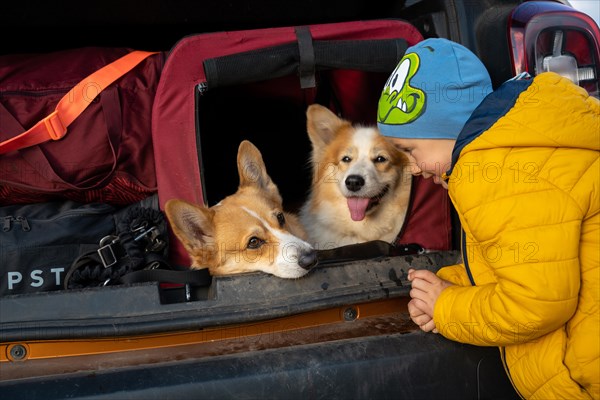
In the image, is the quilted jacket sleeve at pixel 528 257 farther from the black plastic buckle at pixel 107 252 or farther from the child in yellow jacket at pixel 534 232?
the black plastic buckle at pixel 107 252

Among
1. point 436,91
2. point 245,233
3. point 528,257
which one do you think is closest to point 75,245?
point 245,233

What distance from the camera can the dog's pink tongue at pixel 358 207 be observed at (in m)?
3.00

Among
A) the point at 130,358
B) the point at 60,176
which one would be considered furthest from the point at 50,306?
the point at 60,176

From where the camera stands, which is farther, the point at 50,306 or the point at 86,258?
the point at 86,258

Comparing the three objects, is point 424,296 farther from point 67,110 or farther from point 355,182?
point 67,110

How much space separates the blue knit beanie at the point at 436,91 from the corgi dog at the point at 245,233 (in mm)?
616

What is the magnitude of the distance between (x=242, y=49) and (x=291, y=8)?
2.46 ft

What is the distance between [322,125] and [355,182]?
1.33 feet

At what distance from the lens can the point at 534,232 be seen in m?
1.44

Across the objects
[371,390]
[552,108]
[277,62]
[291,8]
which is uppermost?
[291,8]

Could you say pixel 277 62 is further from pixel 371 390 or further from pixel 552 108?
pixel 371 390

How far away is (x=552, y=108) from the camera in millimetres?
1503

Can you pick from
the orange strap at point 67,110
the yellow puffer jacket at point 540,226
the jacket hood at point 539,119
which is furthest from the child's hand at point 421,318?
the orange strap at point 67,110

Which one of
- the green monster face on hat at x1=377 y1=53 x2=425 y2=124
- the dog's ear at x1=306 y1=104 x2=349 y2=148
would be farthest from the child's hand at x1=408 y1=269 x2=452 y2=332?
the dog's ear at x1=306 y1=104 x2=349 y2=148
